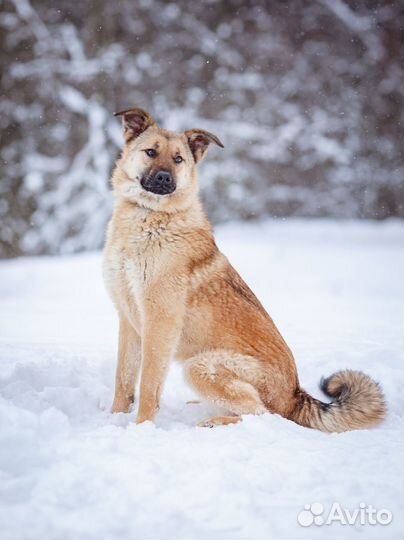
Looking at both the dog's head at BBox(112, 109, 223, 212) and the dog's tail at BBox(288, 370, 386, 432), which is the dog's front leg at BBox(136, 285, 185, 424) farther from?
the dog's tail at BBox(288, 370, 386, 432)

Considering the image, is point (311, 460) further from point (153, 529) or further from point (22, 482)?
point (22, 482)

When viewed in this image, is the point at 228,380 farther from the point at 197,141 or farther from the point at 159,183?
the point at 197,141

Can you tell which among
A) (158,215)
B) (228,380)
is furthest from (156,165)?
(228,380)

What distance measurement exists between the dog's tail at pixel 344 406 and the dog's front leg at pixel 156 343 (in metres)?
0.92

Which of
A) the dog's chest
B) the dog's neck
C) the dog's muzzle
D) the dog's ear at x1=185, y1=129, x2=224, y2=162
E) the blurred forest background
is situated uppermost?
the blurred forest background

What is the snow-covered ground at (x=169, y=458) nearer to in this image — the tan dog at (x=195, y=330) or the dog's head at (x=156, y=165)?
the tan dog at (x=195, y=330)

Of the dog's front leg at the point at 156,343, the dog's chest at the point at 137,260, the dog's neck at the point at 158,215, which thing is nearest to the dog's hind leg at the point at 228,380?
the dog's front leg at the point at 156,343

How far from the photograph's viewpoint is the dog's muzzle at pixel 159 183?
4.29 meters

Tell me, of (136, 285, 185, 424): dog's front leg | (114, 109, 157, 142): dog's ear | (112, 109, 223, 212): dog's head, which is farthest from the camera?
(114, 109, 157, 142): dog's ear

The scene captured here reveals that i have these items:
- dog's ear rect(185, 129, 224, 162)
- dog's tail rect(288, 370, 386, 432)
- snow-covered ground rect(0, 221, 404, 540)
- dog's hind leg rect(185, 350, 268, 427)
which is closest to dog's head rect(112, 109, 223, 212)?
dog's ear rect(185, 129, 224, 162)

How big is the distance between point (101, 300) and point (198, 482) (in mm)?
6640

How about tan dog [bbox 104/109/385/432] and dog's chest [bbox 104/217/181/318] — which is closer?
tan dog [bbox 104/109/385/432]

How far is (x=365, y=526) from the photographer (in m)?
2.38

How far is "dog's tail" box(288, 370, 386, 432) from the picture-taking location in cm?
374
